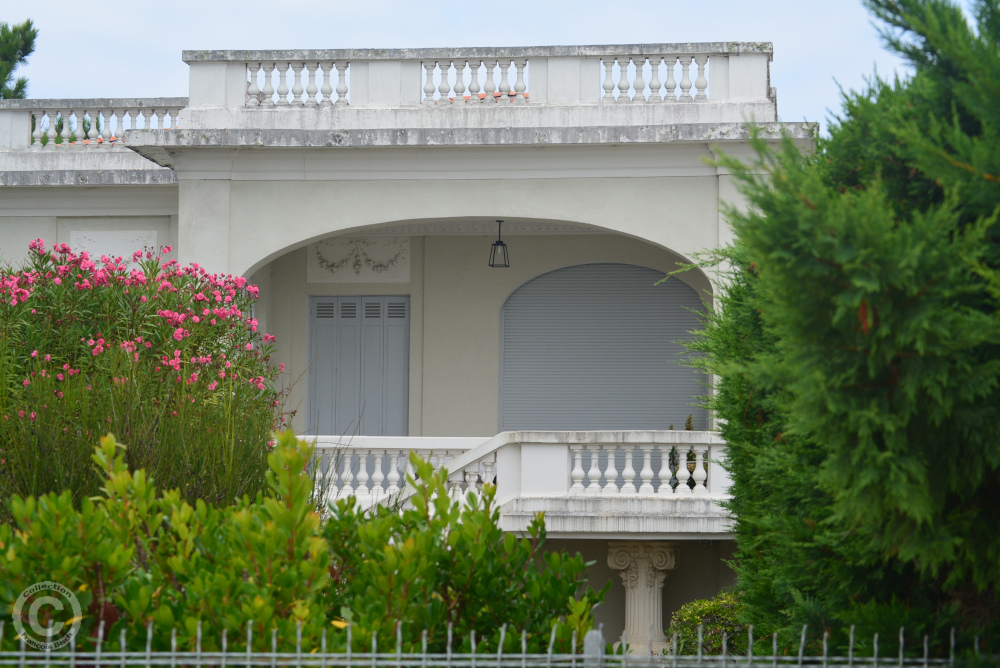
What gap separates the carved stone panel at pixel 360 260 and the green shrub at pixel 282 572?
8236mm

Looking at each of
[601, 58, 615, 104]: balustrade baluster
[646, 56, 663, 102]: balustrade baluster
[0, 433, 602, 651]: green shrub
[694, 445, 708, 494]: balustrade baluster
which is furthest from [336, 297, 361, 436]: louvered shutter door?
[0, 433, 602, 651]: green shrub

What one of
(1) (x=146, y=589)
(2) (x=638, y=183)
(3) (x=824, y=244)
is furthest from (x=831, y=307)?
(2) (x=638, y=183)

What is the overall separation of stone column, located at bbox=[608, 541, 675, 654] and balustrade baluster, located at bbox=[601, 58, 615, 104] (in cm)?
410

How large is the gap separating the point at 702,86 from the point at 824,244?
6978 mm

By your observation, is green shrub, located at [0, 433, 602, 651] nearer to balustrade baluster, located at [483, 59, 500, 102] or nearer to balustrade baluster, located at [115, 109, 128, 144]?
balustrade baluster, located at [483, 59, 500, 102]

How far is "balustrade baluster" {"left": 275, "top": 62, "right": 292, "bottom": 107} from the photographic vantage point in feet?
31.0

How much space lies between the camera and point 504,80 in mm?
9367

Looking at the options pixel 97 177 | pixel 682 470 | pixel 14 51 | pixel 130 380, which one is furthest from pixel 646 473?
pixel 14 51

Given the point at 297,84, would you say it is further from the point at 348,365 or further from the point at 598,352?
the point at 598,352

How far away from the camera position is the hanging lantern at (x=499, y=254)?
10962 mm

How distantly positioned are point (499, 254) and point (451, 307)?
2.77 ft

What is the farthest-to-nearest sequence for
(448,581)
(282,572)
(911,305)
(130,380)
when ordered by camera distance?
(130,380) → (448,581) → (282,572) → (911,305)

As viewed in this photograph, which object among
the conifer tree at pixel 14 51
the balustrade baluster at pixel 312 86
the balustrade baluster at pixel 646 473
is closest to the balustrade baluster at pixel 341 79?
the balustrade baluster at pixel 312 86

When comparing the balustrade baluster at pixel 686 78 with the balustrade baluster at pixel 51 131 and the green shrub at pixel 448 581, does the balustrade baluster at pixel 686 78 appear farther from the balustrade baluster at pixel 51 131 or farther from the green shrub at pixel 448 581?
the balustrade baluster at pixel 51 131
